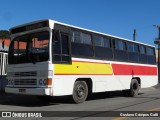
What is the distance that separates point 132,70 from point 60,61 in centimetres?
648

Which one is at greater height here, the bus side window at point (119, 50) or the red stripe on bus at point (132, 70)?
the bus side window at point (119, 50)

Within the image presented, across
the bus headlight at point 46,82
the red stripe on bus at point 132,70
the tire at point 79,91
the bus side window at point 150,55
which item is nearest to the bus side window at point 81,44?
the tire at point 79,91

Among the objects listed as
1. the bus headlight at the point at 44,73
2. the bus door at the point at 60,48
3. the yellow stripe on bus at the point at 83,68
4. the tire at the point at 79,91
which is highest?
the bus door at the point at 60,48

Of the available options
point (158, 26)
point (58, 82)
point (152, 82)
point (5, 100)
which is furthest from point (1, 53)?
point (158, 26)

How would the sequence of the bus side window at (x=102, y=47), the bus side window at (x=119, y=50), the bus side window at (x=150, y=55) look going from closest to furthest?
1. the bus side window at (x=102, y=47)
2. the bus side window at (x=119, y=50)
3. the bus side window at (x=150, y=55)

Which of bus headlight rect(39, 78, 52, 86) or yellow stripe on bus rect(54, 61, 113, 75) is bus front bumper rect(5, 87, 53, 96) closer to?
bus headlight rect(39, 78, 52, 86)

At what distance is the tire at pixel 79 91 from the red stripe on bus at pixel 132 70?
270 cm

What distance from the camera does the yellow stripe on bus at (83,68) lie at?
12719 mm

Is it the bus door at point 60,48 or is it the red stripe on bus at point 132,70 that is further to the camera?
the red stripe on bus at point 132,70

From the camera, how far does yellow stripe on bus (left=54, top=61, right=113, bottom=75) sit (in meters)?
12.7

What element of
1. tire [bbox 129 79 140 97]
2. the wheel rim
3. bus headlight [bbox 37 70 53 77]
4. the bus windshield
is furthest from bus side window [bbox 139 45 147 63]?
bus headlight [bbox 37 70 53 77]

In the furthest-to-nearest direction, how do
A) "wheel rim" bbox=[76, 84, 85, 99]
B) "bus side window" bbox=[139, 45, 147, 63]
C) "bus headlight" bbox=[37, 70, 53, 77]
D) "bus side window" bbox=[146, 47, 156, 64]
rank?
1. "bus side window" bbox=[146, 47, 156, 64]
2. "bus side window" bbox=[139, 45, 147, 63]
3. "wheel rim" bbox=[76, 84, 85, 99]
4. "bus headlight" bbox=[37, 70, 53, 77]

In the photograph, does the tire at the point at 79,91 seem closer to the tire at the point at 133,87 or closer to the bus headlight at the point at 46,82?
the bus headlight at the point at 46,82

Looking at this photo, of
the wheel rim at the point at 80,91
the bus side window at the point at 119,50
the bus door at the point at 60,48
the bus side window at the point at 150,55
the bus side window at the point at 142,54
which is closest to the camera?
the bus door at the point at 60,48
